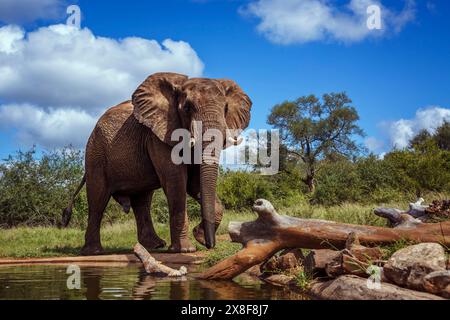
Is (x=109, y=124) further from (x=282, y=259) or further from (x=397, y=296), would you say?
(x=397, y=296)

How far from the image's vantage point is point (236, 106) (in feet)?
39.1

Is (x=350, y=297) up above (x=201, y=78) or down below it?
below

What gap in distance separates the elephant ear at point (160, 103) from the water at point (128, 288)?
143 inches

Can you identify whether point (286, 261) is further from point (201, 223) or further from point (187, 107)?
point (187, 107)

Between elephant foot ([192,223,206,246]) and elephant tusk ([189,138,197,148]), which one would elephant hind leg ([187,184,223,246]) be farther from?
elephant tusk ([189,138,197,148])

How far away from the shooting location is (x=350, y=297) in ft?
19.6

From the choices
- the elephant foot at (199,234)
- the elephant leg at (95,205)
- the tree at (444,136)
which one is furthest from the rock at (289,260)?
the tree at (444,136)

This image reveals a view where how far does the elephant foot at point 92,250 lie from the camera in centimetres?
1280

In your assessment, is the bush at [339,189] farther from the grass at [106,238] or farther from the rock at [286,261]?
the rock at [286,261]

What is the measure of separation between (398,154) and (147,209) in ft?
50.0

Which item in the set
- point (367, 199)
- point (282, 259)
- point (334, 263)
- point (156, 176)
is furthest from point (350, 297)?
point (367, 199)

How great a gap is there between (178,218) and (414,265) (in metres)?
6.12

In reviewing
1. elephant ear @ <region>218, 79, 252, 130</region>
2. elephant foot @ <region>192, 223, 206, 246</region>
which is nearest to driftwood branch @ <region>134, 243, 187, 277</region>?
elephant foot @ <region>192, 223, 206, 246</region>

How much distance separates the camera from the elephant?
10.7 meters
